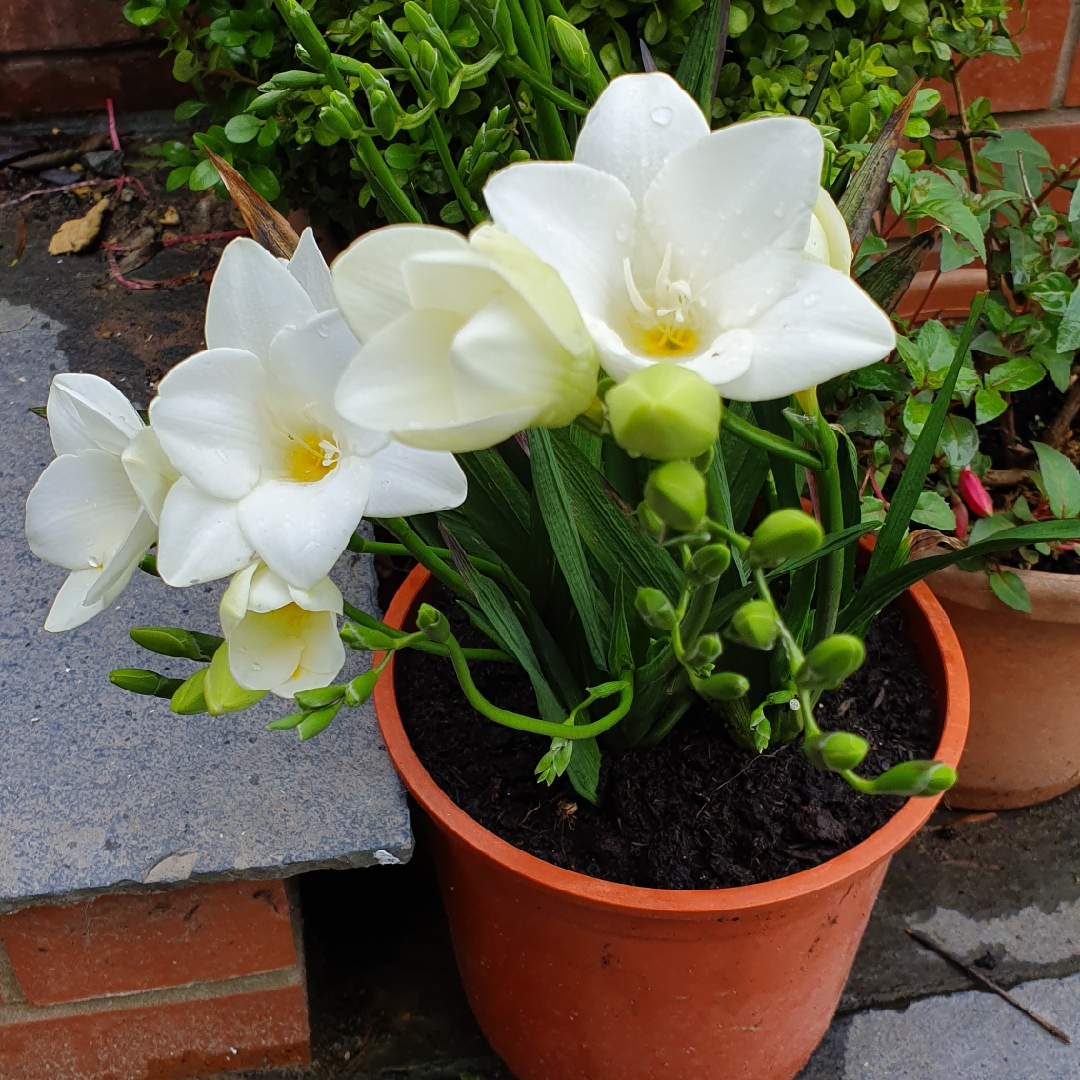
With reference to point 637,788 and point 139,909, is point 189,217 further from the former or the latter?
point 637,788

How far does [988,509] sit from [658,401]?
0.83 metres

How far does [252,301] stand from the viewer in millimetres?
547

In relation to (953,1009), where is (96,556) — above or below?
above

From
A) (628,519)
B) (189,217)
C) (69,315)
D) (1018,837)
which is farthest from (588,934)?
(189,217)

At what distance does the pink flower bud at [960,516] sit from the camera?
1.12 metres

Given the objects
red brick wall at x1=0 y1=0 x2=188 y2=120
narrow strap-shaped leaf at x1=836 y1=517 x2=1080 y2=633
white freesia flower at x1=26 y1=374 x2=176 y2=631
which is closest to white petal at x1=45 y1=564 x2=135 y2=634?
white freesia flower at x1=26 y1=374 x2=176 y2=631

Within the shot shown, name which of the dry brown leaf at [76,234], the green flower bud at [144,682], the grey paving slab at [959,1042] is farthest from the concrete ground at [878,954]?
the green flower bud at [144,682]

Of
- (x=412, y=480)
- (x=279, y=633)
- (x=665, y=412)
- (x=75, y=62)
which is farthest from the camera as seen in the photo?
(x=75, y=62)

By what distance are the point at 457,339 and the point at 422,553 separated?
312 mm

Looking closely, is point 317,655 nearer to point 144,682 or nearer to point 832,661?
point 144,682

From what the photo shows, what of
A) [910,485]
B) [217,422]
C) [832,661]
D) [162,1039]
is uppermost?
[217,422]

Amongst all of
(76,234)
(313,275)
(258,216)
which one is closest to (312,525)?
(313,275)

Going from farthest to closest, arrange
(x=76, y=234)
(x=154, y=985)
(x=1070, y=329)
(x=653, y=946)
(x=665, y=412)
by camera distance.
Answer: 1. (x=76, y=234)
2. (x=154, y=985)
3. (x=1070, y=329)
4. (x=653, y=946)
5. (x=665, y=412)

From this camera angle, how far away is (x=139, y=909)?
3.34 feet
